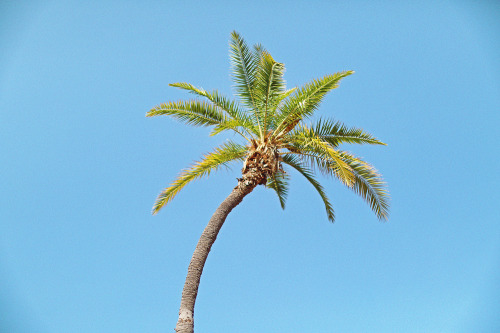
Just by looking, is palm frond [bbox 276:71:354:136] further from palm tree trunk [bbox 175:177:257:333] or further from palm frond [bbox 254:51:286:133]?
palm tree trunk [bbox 175:177:257:333]

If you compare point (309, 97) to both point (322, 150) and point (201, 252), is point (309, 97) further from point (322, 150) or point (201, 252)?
point (201, 252)

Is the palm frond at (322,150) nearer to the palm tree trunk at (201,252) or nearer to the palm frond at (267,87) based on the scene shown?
the palm frond at (267,87)

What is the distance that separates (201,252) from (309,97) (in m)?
5.36

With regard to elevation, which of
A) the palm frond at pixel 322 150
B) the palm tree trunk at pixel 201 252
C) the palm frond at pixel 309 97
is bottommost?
the palm tree trunk at pixel 201 252

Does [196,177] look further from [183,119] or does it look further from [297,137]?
[297,137]

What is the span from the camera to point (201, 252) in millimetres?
9398

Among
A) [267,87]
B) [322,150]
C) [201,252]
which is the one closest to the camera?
[201,252]

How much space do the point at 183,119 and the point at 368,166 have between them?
581cm

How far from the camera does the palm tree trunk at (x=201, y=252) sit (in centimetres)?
838

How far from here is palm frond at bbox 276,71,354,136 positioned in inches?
422

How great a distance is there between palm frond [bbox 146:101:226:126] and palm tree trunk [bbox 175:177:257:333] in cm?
223

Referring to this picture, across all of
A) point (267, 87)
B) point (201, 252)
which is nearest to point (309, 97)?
point (267, 87)

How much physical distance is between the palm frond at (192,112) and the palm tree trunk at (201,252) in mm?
2231

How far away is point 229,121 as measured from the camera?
11336 mm
